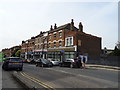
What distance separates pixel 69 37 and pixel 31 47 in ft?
95.7

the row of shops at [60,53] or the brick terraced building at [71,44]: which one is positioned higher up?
the brick terraced building at [71,44]

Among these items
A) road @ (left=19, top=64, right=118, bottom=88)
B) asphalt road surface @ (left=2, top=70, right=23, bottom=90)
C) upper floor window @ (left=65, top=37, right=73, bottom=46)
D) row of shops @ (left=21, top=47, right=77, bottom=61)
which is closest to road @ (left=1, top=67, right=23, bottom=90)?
asphalt road surface @ (left=2, top=70, right=23, bottom=90)

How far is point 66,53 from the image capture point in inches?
1479

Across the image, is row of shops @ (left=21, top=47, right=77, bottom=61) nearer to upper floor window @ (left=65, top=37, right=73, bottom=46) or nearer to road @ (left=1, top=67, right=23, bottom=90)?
upper floor window @ (left=65, top=37, right=73, bottom=46)

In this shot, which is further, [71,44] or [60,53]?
[60,53]

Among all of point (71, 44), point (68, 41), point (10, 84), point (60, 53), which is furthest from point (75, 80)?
point (60, 53)

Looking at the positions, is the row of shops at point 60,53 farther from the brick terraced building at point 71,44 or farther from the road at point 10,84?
the road at point 10,84

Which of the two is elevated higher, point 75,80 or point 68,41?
point 68,41

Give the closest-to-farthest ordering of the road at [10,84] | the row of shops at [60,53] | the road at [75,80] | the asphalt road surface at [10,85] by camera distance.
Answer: the asphalt road surface at [10,85] < the road at [10,84] < the road at [75,80] < the row of shops at [60,53]

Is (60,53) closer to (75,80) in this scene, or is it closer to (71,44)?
(71,44)

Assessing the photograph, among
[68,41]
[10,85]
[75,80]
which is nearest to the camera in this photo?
[10,85]

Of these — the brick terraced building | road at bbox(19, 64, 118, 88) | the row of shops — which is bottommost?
road at bbox(19, 64, 118, 88)

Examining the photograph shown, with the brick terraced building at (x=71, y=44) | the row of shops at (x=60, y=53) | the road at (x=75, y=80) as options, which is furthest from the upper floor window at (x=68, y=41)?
the road at (x=75, y=80)

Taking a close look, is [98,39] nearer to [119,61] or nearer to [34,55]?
[119,61]
